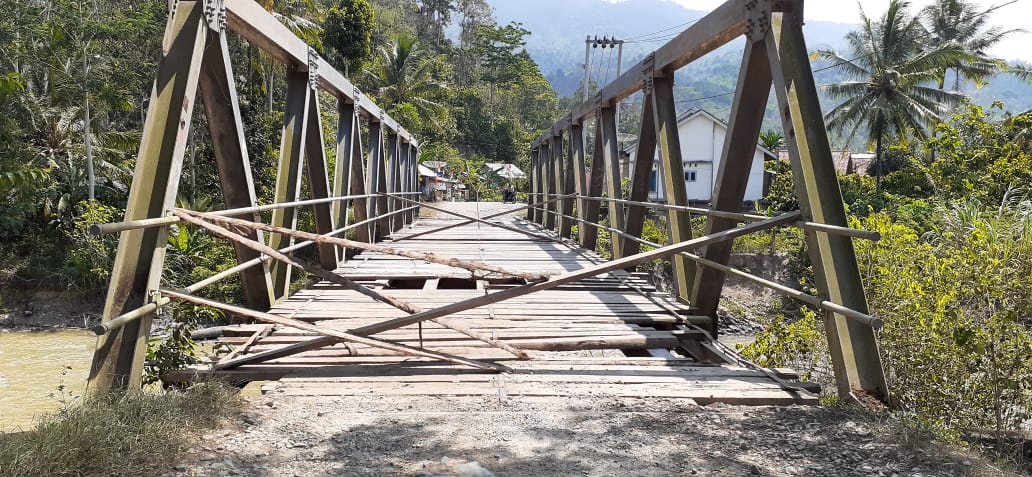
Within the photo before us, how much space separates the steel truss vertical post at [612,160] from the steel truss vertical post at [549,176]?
4.49 metres

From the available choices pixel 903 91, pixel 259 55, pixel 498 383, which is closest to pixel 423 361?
pixel 498 383

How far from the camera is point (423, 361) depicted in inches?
132

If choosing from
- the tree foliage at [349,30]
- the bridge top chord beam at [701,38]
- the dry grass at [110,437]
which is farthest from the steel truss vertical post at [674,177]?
the tree foliage at [349,30]

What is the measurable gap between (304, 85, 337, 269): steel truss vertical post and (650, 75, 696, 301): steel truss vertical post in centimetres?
243

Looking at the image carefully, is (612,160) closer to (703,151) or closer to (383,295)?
(383,295)

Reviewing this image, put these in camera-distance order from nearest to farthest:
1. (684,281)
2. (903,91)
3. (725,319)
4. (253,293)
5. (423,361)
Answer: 1. (423,361)
2. (253,293)
3. (684,281)
4. (725,319)
5. (903,91)

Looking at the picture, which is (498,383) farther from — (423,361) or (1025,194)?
(1025,194)

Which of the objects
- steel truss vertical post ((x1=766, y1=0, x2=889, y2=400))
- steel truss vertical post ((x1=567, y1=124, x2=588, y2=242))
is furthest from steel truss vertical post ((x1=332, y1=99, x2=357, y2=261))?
steel truss vertical post ((x1=766, y1=0, x2=889, y2=400))

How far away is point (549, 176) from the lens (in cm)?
1248

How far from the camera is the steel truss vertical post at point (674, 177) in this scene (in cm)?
469

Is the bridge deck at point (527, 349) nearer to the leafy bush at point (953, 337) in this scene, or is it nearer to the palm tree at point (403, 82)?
the leafy bush at point (953, 337)

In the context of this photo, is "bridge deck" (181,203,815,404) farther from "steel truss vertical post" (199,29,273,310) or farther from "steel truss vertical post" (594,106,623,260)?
"steel truss vertical post" (594,106,623,260)

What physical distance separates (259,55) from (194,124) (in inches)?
103

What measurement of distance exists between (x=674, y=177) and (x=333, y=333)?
266cm
